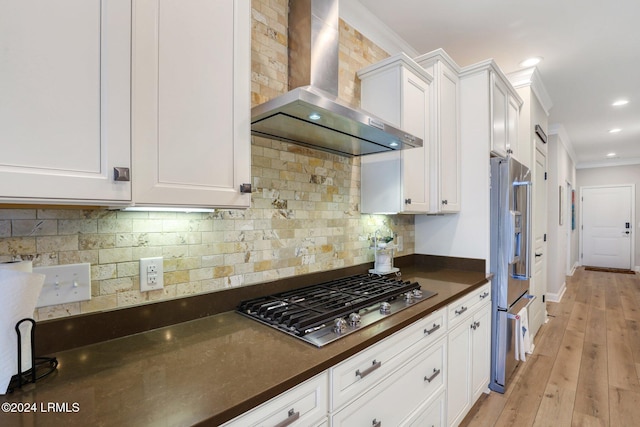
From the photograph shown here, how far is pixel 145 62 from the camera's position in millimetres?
877

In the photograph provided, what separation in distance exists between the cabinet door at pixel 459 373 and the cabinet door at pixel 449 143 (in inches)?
33.0

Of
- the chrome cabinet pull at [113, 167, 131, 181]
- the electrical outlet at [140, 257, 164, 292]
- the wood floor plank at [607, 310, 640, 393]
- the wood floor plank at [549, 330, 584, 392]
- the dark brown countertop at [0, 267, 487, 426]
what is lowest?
the wood floor plank at [549, 330, 584, 392]

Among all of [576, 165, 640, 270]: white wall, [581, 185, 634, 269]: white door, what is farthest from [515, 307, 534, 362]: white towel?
[581, 185, 634, 269]: white door

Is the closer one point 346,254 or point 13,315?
point 13,315

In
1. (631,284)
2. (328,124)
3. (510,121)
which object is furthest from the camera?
(631,284)

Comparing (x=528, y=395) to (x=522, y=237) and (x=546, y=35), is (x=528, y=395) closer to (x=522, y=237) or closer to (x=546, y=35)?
(x=522, y=237)

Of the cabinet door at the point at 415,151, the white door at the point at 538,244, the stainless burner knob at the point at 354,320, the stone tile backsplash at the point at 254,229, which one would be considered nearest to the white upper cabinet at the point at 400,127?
the cabinet door at the point at 415,151

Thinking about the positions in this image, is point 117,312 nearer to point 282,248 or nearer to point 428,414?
point 282,248

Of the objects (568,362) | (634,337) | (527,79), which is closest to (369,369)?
(568,362)

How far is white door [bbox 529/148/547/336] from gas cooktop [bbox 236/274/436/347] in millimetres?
2424

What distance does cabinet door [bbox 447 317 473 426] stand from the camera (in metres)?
1.75

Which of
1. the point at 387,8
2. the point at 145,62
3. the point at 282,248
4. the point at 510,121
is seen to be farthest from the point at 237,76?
the point at 510,121

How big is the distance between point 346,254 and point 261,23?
1372 millimetres

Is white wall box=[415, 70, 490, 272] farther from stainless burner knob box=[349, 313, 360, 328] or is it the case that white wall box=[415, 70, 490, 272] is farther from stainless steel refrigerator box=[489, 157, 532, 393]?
stainless burner knob box=[349, 313, 360, 328]
